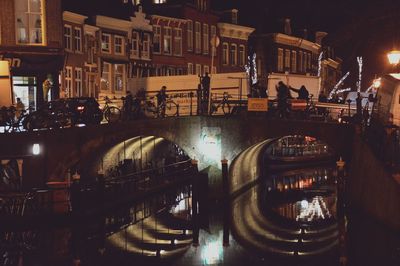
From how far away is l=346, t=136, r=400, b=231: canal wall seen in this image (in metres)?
19.0

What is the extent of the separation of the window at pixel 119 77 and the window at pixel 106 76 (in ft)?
1.90

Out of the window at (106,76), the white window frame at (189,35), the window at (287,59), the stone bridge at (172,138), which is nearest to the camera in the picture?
the stone bridge at (172,138)

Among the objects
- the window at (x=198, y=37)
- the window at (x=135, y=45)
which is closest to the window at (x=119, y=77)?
the window at (x=135, y=45)

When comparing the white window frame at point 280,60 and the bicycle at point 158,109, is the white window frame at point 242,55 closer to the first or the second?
the white window frame at point 280,60

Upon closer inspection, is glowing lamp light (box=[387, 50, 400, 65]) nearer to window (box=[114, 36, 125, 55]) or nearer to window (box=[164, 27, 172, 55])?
window (box=[114, 36, 125, 55])

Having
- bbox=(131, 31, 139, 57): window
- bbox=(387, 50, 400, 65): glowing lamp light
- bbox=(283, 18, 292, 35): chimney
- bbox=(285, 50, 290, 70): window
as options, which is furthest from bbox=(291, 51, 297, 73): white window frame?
bbox=(387, 50, 400, 65): glowing lamp light

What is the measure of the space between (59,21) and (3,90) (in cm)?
491

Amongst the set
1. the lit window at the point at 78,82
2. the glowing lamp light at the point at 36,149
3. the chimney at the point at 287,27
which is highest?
the chimney at the point at 287,27

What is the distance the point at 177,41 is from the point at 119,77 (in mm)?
7389

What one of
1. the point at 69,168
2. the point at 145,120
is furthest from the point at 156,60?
the point at 69,168

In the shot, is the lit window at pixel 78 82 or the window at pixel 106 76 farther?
the window at pixel 106 76

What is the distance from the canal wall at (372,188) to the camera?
19.0m

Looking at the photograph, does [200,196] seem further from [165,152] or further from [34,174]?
[165,152]

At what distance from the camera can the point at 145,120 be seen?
2888 centimetres
